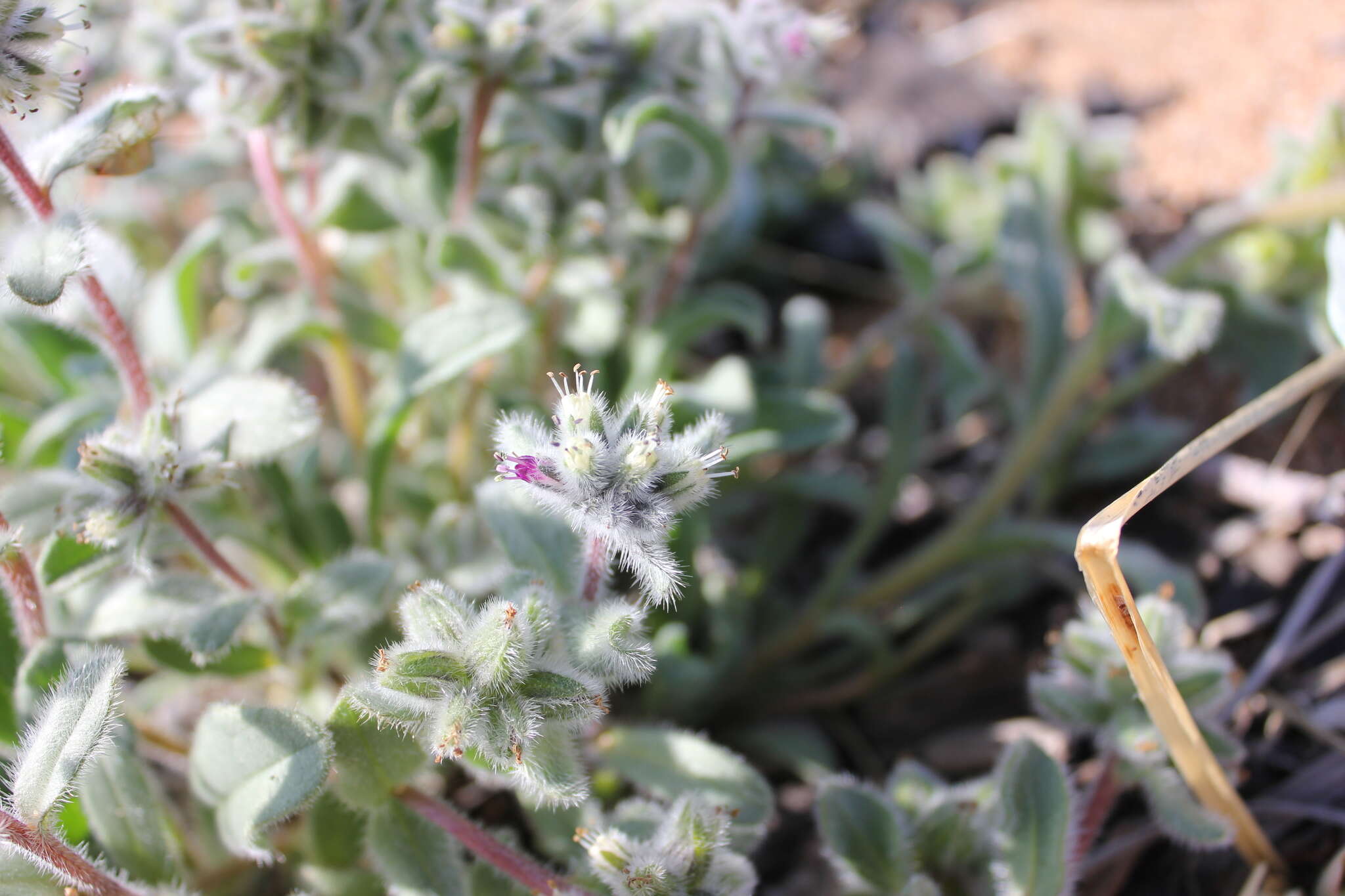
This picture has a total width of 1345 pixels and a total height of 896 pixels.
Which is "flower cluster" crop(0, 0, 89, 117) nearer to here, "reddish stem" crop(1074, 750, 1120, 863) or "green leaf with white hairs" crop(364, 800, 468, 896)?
"green leaf with white hairs" crop(364, 800, 468, 896)

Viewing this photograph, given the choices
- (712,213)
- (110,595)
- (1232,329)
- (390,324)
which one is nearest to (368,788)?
(110,595)


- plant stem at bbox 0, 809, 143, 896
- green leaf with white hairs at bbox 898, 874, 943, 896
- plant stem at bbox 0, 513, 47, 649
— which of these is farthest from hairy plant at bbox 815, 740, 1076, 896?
plant stem at bbox 0, 513, 47, 649

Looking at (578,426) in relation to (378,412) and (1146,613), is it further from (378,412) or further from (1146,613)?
(378,412)

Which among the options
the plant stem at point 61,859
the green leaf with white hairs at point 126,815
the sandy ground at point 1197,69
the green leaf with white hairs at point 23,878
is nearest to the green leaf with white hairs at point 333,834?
the green leaf with white hairs at point 126,815

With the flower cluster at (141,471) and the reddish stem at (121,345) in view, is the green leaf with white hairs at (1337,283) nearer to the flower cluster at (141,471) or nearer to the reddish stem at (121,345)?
Result: the flower cluster at (141,471)

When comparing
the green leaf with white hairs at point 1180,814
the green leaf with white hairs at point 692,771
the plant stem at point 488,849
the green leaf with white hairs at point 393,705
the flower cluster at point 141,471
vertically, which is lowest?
the green leaf with white hairs at point 1180,814

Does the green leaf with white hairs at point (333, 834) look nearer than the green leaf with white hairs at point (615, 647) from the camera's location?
No

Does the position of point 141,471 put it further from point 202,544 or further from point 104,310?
point 104,310
